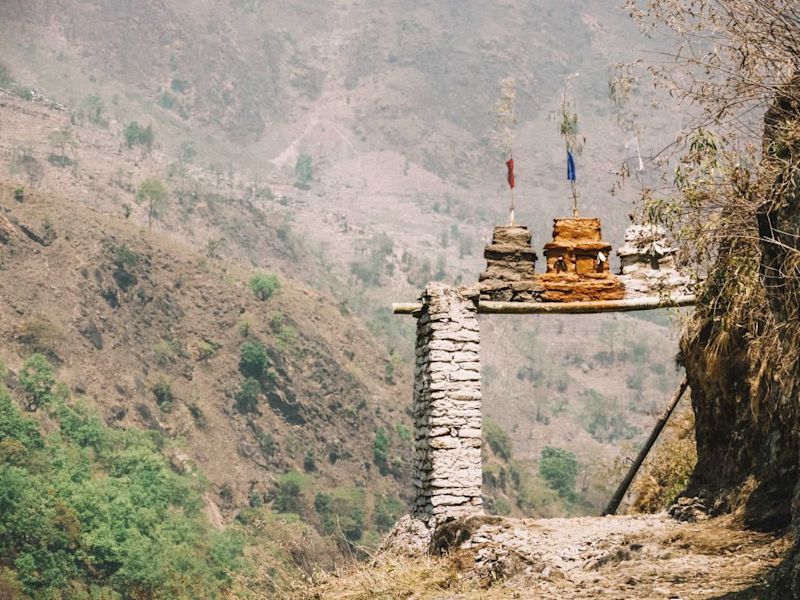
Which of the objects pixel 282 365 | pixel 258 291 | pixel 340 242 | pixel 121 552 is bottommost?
pixel 121 552

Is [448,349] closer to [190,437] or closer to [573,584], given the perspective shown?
[573,584]

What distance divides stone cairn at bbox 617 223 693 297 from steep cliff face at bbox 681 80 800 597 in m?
3.40

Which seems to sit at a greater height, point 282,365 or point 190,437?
point 282,365

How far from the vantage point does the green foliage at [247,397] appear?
87812mm

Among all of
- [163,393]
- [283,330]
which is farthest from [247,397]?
[283,330]

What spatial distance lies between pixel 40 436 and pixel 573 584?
65740 millimetres

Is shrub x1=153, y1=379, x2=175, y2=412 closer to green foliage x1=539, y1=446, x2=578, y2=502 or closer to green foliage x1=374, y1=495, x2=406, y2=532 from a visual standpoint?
green foliage x1=374, y1=495, x2=406, y2=532

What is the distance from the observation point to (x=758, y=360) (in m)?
9.18

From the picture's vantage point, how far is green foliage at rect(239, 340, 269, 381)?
89.2 metres

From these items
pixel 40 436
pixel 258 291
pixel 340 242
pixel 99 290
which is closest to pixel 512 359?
pixel 340 242

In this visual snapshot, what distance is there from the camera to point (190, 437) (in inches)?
3214

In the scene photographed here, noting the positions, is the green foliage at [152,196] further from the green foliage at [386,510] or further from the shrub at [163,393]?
the green foliage at [386,510]

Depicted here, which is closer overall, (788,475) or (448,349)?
(788,475)

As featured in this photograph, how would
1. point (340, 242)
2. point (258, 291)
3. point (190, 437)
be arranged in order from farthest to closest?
1. point (340, 242)
2. point (258, 291)
3. point (190, 437)
